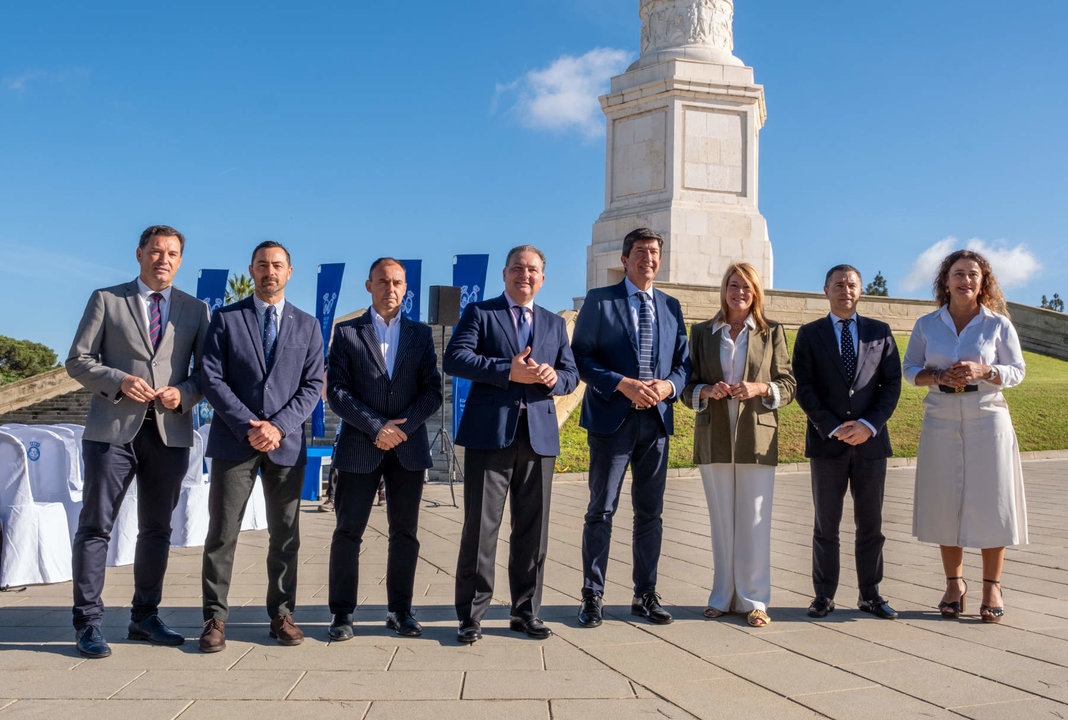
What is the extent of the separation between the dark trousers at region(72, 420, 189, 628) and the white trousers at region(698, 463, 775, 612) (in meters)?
2.89

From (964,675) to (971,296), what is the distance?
2261mm

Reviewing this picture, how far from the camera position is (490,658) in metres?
3.81

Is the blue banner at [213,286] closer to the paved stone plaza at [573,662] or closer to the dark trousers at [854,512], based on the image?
the paved stone plaza at [573,662]

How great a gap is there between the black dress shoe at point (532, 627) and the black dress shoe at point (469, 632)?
0.66ft

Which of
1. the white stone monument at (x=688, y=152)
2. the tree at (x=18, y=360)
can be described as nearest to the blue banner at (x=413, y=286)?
the white stone monument at (x=688, y=152)

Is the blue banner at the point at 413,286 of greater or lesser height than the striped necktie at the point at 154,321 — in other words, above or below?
above

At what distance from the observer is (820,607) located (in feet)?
15.2

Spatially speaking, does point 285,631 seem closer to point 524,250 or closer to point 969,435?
point 524,250

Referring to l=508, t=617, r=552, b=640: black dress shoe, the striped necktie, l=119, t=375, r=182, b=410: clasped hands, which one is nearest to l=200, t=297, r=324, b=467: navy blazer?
l=119, t=375, r=182, b=410: clasped hands

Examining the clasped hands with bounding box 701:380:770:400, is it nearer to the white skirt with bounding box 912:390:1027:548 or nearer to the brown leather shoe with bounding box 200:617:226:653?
the white skirt with bounding box 912:390:1027:548

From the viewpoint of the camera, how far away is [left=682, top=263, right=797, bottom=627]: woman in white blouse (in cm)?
464

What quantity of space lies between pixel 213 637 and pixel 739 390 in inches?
116

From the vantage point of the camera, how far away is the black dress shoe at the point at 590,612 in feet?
14.4

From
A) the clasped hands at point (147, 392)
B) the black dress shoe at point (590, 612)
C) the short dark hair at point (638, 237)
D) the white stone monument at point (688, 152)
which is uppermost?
the white stone monument at point (688, 152)
